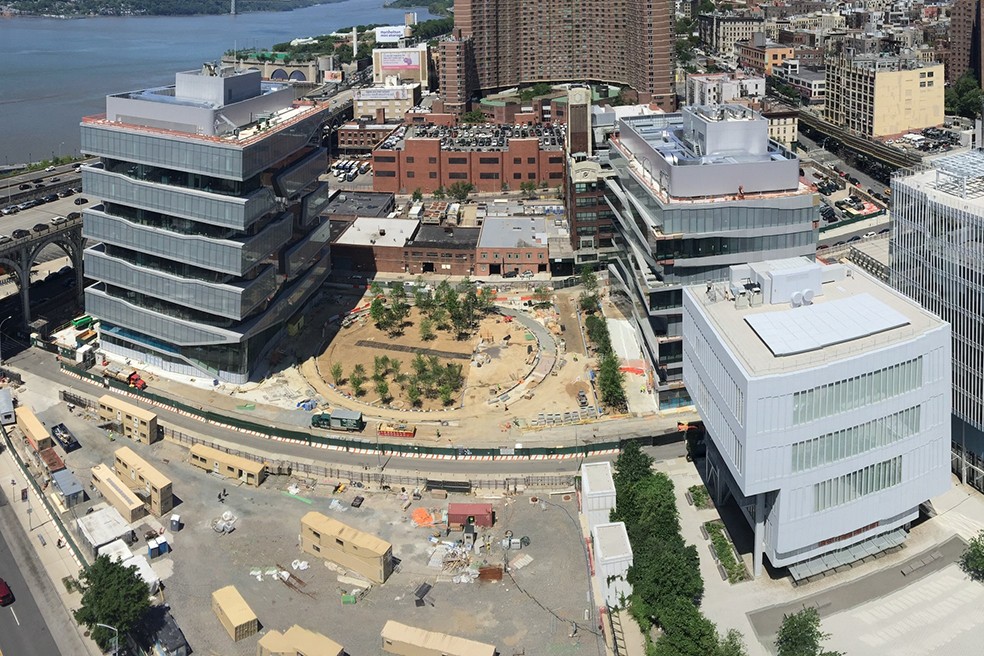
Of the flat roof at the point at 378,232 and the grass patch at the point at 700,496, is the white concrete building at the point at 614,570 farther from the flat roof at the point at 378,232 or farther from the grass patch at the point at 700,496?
the flat roof at the point at 378,232

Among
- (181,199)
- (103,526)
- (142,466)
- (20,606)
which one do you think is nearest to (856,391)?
(142,466)

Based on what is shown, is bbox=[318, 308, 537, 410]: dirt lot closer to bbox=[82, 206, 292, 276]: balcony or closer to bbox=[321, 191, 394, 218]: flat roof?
bbox=[82, 206, 292, 276]: balcony

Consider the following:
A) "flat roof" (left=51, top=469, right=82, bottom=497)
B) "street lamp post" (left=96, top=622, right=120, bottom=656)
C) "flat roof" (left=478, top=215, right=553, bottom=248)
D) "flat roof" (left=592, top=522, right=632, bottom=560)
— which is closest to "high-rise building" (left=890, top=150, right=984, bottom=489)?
"flat roof" (left=592, top=522, right=632, bottom=560)

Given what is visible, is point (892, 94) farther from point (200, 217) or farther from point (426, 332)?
point (200, 217)

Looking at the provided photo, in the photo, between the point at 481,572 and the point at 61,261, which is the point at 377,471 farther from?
the point at 61,261

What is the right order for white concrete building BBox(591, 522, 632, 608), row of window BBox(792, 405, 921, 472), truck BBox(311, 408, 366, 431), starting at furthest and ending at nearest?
truck BBox(311, 408, 366, 431) < white concrete building BBox(591, 522, 632, 608) < row of window BBox(792, 405, 921, 472)

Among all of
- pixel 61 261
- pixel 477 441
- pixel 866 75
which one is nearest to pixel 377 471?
pixel 477 441
